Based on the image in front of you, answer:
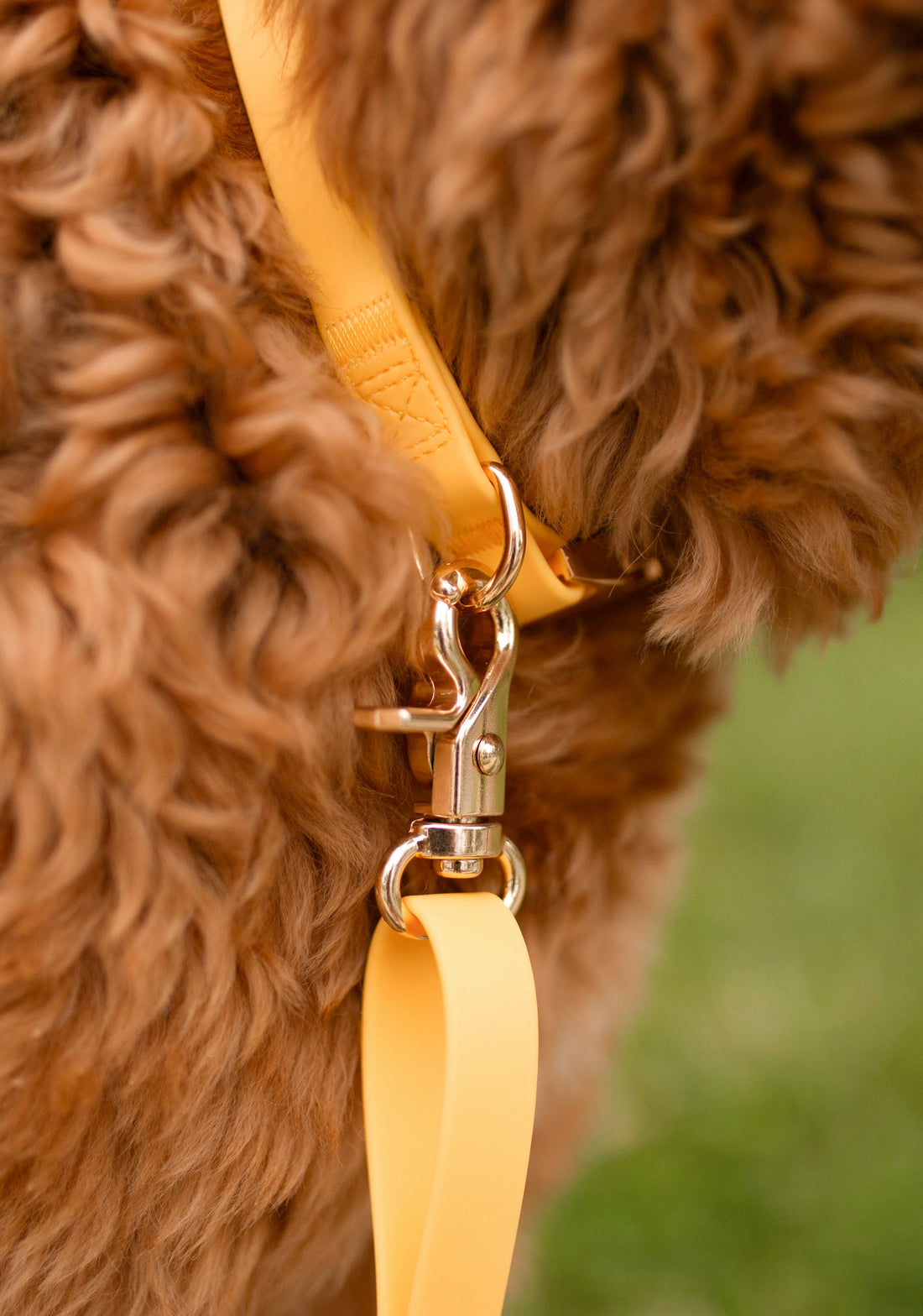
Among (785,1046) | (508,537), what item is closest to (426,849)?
(508,537)

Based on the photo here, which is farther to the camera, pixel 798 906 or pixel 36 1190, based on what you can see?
pixel 798 906

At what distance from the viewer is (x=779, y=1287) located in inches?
44.8

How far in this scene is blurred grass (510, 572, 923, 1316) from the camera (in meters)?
1.16

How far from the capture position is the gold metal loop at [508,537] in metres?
0.50

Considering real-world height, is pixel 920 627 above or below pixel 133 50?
below

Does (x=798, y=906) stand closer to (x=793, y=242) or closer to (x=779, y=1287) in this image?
(x=779, y=1287)

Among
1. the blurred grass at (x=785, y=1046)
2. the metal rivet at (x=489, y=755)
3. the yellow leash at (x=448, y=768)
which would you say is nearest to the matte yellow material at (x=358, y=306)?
the yellow leash at (x=448, y=768)

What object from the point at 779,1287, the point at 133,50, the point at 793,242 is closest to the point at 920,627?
the point at 779,1287

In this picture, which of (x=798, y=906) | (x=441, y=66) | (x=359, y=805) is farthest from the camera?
(x=798, y=906)

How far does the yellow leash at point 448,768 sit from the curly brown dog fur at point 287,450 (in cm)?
2

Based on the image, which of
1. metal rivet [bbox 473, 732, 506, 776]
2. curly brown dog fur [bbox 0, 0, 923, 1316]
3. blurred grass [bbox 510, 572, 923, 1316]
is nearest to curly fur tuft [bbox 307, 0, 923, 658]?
curly brown dog fur [bbox 0, 0, 923, 1316]

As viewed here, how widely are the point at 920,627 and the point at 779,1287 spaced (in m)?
0.88

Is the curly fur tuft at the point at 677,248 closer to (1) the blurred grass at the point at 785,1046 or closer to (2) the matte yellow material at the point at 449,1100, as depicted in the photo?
(2) the matte yellow material at the point at 449,1100

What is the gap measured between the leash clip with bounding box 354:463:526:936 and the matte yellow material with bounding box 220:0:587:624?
0.07 ft
